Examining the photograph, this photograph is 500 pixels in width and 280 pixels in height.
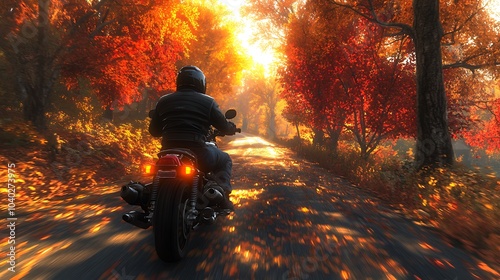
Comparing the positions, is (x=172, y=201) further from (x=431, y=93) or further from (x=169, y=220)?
(x=431, y=93)

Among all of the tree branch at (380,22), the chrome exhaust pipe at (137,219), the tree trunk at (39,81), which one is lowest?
the chrome exhaust pipe at (137,219)

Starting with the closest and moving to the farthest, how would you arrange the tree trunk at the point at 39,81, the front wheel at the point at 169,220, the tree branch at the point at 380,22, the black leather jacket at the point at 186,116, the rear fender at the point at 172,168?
the front wheel at the point at 169,220
the rear fender at the point at 172,168
the black leather jacket at the point at 186,116
the tree branch at the point at 380,22
the tree trunk at the point at 39,81

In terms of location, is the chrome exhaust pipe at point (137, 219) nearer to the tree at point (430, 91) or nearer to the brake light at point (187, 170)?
the brake light at point (187, 170)

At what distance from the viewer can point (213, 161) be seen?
381 centimetres

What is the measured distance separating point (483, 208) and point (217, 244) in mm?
4375

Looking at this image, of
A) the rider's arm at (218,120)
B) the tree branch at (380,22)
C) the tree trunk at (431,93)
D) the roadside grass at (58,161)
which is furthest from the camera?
the tree branch at (380,22)

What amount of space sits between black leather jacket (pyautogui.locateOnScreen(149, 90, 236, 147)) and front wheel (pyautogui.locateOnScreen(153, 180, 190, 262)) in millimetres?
719

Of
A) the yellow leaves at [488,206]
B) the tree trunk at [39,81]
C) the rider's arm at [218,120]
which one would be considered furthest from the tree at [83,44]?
the yellow leaves at [488,206]

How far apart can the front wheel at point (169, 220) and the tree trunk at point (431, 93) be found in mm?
7106

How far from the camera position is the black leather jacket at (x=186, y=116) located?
11.7 feet

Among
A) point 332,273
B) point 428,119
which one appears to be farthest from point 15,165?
point 428,119

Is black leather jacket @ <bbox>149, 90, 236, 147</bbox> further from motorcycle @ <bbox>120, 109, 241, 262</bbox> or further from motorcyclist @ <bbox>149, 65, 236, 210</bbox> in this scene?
motorcycle @ <bbox>120, 109, 241, 262</bbox>

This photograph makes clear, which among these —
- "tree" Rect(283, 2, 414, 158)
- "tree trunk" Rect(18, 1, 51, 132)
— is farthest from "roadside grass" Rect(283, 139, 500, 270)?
"tree trunk" Rect(18, 1, 51, 132)

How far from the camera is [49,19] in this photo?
9.55 m
